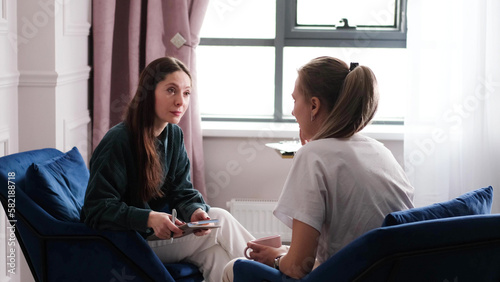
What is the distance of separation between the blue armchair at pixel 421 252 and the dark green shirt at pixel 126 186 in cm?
72

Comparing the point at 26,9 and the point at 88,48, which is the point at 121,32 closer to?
the point at 88,48

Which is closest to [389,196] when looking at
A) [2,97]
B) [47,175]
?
[47,175]

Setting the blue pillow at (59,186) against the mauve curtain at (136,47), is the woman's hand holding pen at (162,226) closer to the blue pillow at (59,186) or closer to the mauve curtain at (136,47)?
the blue pillow at (59,186)

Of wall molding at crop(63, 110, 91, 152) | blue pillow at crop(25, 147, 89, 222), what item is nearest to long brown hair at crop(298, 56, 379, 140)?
blue pillow at crop(25, 147, 89, 222)

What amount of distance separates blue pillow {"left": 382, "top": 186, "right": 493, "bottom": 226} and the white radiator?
1.94 meters

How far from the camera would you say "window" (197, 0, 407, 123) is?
3893 millimetres

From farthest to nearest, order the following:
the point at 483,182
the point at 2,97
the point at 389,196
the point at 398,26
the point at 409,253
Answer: the point at 398,26, the point at 483,182, the point at 2,97, the point at 389,196, the point at 409,253

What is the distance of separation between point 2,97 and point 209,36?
1.64 meters

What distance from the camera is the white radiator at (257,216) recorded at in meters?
3.66

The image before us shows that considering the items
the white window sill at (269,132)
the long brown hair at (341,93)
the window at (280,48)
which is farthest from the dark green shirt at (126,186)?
the window at (280,48)

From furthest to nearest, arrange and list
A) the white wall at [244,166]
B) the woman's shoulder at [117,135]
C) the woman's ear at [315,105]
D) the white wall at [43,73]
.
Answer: the white wall at [244,166] < the white wall at [43,73] < the woman's shoulder at [117,135] < the woman's ear at [315,105]

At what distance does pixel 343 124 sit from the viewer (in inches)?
68.0

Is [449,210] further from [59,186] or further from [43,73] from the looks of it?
[43,73]

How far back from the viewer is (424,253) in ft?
4.86
